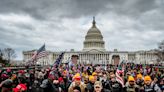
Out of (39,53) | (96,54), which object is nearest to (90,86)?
(39,53)

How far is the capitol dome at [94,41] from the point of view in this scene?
144 metres

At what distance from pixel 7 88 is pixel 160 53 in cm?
6863

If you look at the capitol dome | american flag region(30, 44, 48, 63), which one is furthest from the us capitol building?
american flag region(30, 44, 48, 63)

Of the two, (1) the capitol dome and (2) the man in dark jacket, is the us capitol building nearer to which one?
(1) the capitol dome

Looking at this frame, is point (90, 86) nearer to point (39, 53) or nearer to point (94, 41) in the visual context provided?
point (39, 53)

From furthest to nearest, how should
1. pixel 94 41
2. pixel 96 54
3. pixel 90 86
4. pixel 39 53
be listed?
1. pixel 96 54
2. pixel 94 41
3. pixel 39 53
4. pixel 90 86

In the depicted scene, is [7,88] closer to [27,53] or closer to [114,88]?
[114,88]

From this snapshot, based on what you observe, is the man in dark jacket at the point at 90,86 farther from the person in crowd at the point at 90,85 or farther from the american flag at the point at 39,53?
the american flag at the point at 39,53

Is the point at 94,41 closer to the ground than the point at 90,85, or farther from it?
farther from it

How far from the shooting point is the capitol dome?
143750 millimetres

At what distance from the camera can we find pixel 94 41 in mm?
142750

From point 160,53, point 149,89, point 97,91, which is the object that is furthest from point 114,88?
point 160,53

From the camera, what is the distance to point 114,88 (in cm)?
918

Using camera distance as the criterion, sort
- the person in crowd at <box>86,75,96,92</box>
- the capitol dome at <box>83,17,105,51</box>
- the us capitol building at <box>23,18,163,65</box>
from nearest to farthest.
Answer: the person in crowd at <box>86,75,96,92</box> < the us capitol building at <box>23,18,163,65</box> < the capitol dome at <box>83,17,105,51</box>
